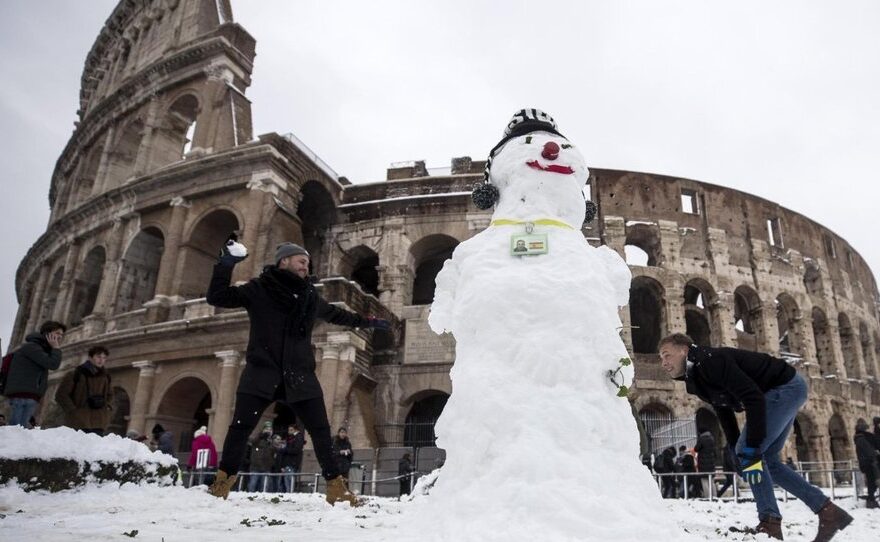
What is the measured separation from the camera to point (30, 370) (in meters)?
5.55

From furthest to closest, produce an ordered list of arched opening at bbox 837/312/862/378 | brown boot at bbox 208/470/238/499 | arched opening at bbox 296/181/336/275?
arched opening at bbox 837/312/862/378 → arched opening at bbox 296/181/336/275 → brown boot at bbox 208/470/238/499

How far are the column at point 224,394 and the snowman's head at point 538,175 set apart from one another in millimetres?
10694

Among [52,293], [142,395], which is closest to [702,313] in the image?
[142,395]

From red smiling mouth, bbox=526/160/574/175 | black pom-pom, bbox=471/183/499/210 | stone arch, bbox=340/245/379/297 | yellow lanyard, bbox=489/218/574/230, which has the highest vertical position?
stone arch, bbox=340/245/379/297

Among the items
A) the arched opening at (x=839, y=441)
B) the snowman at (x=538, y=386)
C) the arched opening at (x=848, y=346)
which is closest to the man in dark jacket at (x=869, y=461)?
the snowman at (x=538, y=386)

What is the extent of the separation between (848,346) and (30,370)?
24024mm

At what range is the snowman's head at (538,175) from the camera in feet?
13.2

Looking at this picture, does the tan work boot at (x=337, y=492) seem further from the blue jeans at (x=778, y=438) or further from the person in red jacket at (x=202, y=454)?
the person in red jacket at (x=202, y=454)

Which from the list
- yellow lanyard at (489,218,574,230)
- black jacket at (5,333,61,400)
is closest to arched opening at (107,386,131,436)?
black jacket at (5,333,61,400)

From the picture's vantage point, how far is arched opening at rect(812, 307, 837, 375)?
19453 mm

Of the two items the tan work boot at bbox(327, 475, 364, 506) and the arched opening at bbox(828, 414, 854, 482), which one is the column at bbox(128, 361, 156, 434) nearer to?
the tan work boot at bbox(327, 475, 364, 506)

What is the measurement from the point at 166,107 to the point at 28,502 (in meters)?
18.4

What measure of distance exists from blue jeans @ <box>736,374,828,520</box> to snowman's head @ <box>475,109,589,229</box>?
1.70 metres

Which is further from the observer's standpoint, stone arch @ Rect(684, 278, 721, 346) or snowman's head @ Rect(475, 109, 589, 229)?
stone arch @ Rect(684, 278, 721, 346)
